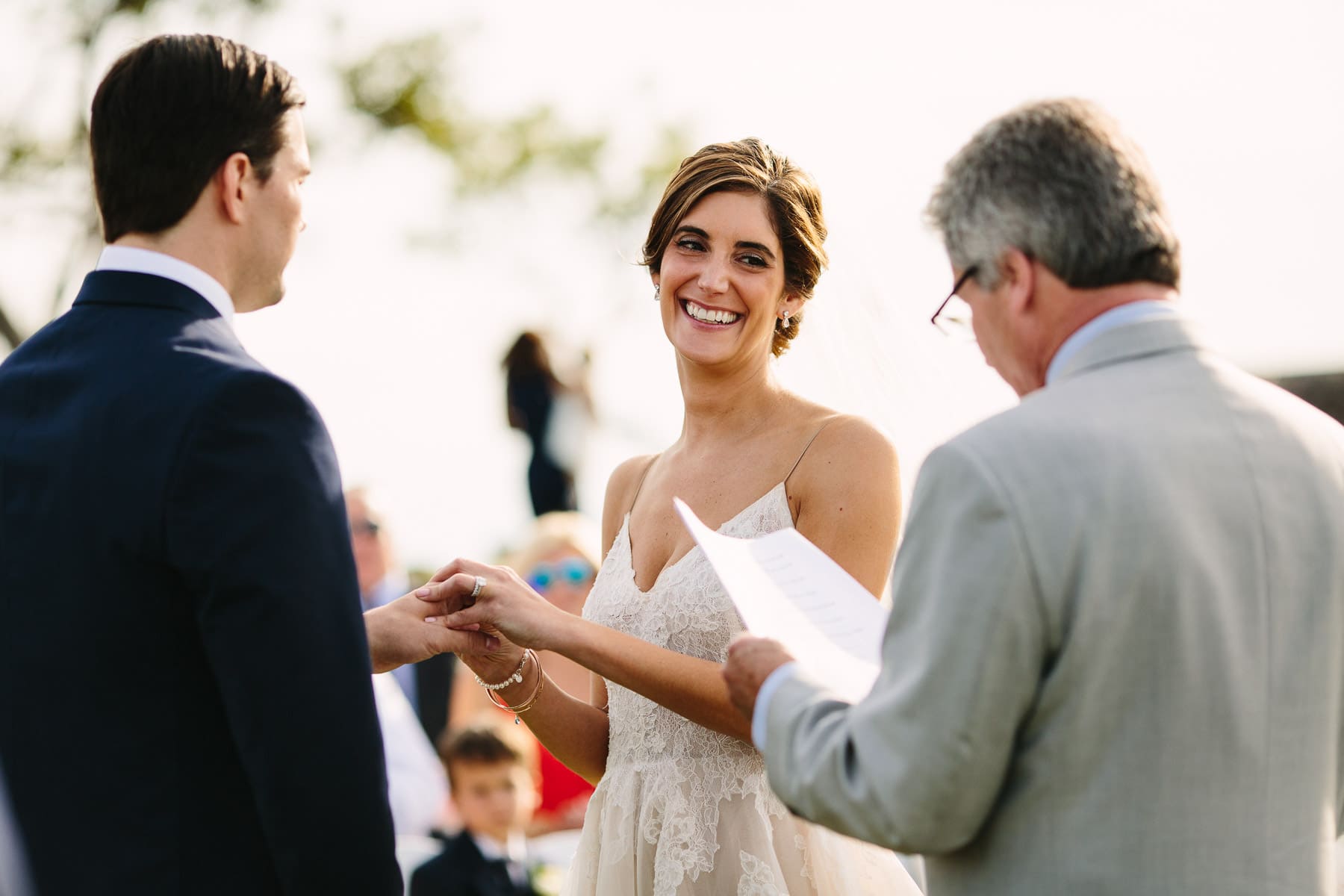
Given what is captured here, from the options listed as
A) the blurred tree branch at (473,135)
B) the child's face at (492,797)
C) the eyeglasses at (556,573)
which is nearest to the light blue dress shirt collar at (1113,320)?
the child's face at (492,797)

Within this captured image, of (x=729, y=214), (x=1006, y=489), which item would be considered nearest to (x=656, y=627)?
(x=729, y=214)

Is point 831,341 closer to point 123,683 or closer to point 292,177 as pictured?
point 292,177

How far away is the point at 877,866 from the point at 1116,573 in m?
1.64

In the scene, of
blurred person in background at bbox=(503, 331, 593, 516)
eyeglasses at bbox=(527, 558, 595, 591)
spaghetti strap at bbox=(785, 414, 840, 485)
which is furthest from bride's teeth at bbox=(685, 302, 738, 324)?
blurred person in background at bbox=(503, 331, 593, 516)

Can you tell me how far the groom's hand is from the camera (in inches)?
123

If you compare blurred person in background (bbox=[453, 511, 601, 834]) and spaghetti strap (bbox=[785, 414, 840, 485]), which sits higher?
spaghetti strap (bbox=[785, 414, 840, 485])

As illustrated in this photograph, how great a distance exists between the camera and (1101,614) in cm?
190

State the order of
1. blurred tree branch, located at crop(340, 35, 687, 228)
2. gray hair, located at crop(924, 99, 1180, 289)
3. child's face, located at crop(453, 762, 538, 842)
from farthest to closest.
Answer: blurred tree branch, located at crop(340, 35, 687, 228) < child's face, located at crop(453, 762, 538, 842) < gray hair, located at crop(924, 99, 1180, 289)

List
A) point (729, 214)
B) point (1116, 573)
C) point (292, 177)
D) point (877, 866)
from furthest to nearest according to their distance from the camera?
point (729, 214) < point (877, 866) < point (292, 177) < point (1116, 573)

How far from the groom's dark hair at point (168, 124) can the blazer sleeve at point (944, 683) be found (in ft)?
4.32

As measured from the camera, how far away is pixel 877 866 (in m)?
3.30

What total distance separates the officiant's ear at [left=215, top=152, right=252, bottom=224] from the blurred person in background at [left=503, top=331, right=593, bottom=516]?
21.3 feet

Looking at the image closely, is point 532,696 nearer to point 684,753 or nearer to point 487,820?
point 684,753

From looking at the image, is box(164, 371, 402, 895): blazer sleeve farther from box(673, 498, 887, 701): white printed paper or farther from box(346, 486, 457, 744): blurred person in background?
box(346, 486, 457, 744): blurred person in background
